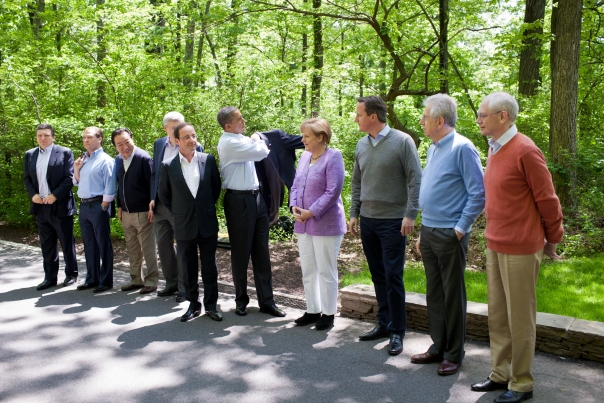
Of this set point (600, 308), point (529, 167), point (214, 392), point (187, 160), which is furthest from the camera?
point (187, 160)

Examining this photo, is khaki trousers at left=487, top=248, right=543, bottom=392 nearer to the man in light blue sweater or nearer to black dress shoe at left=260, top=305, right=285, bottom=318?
the man in light blue sweater

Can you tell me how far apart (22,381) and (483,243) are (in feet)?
18.4

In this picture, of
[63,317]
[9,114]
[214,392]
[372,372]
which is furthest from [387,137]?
[9,114]

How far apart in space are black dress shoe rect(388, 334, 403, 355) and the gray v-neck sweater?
1.04 metres

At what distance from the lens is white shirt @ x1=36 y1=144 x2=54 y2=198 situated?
694 centimetres

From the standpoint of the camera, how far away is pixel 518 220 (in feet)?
11.5

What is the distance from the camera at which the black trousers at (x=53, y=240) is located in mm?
6910

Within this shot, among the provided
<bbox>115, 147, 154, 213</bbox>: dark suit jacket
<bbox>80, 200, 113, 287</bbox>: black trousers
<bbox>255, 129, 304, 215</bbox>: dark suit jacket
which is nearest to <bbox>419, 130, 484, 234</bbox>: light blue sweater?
<bbox>255, 129, 304, 215</bbox>: dark suit jacket

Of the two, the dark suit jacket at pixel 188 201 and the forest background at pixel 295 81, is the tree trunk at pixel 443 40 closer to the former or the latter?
the forest background at pixel 295 81

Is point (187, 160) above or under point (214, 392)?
above

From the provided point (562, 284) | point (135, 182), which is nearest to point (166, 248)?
point (135, 182)

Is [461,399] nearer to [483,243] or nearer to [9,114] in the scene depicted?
[483,243]

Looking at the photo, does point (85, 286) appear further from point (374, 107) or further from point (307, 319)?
point (374, 107)

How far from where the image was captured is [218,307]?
19.4 ft
